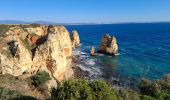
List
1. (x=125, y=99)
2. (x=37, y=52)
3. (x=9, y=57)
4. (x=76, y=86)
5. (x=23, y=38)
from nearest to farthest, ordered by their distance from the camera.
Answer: (x=76, y=86), (x=125, y=99), (x=9, y=57), (x=37, y=52), (x=23, y=38)

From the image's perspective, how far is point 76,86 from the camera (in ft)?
93.6

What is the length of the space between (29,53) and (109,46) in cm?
5843

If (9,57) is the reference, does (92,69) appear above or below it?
below

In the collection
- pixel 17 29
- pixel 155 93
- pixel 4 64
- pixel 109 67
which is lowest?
pixel 109 67

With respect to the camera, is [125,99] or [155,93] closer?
[125,99]

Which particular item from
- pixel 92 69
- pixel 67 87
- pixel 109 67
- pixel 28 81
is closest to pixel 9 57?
pixel 28 81

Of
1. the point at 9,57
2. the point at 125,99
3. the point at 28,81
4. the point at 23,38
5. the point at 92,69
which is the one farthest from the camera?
the point at 92,69

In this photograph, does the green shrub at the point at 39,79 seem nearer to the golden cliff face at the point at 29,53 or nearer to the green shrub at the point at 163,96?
the golden cliff face at the point at 29,53

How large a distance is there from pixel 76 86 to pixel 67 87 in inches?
33.9

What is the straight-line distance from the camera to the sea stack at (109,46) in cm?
10281

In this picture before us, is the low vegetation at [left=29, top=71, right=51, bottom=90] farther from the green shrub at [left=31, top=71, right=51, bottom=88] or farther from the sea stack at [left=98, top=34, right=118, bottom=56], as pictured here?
the sea stack at [left=98, top=34, right=118, bottom=56]

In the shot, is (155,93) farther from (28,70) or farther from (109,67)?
(109,67)

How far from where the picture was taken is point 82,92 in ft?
92.9

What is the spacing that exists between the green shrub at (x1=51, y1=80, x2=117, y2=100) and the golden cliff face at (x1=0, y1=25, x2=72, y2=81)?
15733mm
